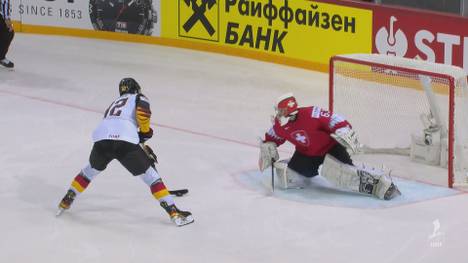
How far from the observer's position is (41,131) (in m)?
11.4

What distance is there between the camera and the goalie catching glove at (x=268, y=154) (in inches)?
366

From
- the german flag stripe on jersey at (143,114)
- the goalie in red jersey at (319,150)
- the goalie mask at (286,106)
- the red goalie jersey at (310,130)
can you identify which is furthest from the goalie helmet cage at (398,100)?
the german flag stripe on jersey at (143,114)

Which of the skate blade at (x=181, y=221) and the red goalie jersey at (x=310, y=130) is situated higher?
the red goalie jersey at (x=310, y=130)

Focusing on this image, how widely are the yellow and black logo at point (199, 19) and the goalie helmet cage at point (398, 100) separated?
4156mm

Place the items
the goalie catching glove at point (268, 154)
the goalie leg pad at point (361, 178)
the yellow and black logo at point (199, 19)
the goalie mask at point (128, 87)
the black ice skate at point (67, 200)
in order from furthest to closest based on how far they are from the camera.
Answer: the yellow and black logo at point (199, 19) → the goalie catching glove at point (268, 154) → the goalie leg pad at point (361, 178) → the black ice skate at point (67, 200) → the goalie mask at point (128, 87)

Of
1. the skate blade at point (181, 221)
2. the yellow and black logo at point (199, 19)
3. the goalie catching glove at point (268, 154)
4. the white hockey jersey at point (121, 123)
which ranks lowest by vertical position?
the skate blade at point (181, 221)

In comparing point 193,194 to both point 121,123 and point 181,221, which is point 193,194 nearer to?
point 181,221

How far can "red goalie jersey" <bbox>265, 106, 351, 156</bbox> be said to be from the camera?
8992mm

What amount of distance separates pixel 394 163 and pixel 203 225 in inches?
81.6

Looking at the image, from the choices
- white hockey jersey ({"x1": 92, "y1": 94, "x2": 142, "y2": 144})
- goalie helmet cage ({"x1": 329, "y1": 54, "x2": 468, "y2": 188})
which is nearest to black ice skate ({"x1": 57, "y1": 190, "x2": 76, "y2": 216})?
white hockey jersey ({"x1": 92, "y1": 94, "x2": 142, "y2": 144})

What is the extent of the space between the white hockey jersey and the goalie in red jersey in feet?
3.68

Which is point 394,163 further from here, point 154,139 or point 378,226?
point 154,139

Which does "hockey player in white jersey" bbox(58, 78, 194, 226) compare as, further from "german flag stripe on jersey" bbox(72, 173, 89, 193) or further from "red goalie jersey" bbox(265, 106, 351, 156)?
"red goalie jersey" bbox(265, 106, 351, 156)

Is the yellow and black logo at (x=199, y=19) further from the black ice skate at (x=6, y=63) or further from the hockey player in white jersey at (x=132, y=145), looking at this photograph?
the hockey player in white jersey at (x=132, y=145)
